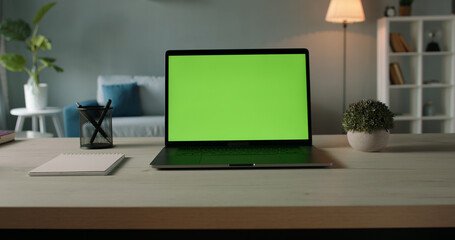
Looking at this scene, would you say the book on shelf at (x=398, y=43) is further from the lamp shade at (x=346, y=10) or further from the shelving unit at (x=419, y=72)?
the lamp shade at (x=346, y=10)

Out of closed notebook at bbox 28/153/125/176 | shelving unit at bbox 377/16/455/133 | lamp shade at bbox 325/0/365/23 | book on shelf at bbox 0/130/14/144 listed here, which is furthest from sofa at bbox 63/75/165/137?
closed notebook at bbox 28/153/125/176

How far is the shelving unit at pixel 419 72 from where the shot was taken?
12.4 ft

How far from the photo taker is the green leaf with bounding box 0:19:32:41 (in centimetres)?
361

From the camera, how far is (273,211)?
628mm

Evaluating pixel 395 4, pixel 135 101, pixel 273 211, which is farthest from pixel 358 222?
pixel 395 4

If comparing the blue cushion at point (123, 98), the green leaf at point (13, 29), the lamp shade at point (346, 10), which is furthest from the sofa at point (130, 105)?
the lamp shade at point (346, 10)

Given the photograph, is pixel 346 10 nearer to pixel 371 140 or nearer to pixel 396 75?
pixel 396 75

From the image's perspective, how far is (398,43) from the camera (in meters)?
3.81

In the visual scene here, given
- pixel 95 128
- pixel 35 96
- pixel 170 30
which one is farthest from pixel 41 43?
pixel 95 128

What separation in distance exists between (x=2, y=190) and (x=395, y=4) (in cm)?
417

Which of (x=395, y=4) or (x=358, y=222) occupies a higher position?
(x=395, y=4)

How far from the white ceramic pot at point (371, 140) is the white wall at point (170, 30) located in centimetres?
319

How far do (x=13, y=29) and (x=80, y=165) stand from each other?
3288 millimetres

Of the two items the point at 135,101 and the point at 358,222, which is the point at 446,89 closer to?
the point at 135,101
